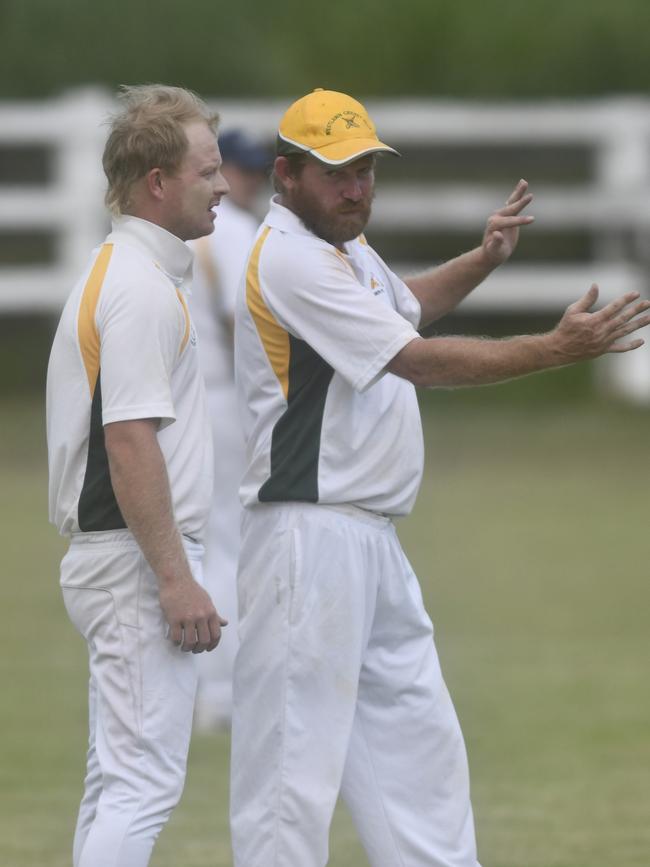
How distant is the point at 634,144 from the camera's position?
1869 cm

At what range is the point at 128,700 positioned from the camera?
4020 millimetres

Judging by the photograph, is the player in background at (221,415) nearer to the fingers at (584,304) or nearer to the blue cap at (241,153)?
the blue cap at (241,153)

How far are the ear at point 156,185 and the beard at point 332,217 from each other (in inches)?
15.7

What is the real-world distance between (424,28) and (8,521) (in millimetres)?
12149

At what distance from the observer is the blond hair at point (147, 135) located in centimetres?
407

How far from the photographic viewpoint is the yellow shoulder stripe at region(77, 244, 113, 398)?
13.2 ft

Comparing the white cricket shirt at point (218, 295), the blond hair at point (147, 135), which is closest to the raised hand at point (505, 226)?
the blond hair at point (147, 135)

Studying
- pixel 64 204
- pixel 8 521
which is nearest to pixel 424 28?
pixel 64 204

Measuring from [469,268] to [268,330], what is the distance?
2.38 feet

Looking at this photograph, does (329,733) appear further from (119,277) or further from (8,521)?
(8,521)

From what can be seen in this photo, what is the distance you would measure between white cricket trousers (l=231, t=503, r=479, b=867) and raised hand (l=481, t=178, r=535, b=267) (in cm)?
80

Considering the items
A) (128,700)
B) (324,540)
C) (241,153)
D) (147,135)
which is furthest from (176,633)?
(241,153)

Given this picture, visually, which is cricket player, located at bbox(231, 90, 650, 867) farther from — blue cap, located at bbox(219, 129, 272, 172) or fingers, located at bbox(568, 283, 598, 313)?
blue cap, located at bbox(219, 129, 272, 172)

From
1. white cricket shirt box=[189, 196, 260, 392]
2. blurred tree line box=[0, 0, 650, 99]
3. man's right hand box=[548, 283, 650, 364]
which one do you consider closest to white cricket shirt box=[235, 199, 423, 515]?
man's right hand box=[548, 283, 650, 364]
